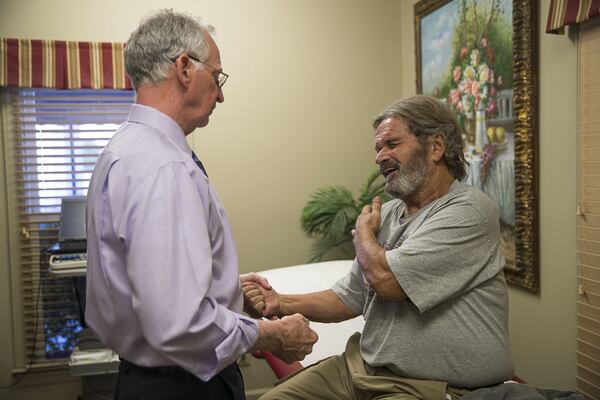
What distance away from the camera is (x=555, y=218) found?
7.75ft

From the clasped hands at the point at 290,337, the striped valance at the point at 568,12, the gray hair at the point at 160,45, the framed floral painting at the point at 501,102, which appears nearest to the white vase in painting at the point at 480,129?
the framed floral painting at the point at 501,102

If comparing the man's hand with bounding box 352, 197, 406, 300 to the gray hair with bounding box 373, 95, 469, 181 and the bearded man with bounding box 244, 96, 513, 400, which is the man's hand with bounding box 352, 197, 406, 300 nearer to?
the bearded man with bounding box 244, 96, 513, 400

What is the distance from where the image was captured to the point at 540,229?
2.46 m

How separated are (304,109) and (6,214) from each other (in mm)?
2019

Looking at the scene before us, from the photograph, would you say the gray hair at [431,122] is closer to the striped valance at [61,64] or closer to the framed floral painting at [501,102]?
the framed floral painting at [501,102]

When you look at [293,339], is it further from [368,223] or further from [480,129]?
[480,129]

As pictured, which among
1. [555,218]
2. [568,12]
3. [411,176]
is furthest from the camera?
[555,218]

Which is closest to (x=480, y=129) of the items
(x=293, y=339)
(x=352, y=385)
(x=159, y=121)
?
(x=352, y=385)

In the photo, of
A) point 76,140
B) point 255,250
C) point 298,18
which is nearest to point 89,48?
point 76,140

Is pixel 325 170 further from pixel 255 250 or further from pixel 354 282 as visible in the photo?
pixel 354 282

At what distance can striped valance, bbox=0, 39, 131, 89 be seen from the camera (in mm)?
3195

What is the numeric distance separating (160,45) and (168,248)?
503 mm

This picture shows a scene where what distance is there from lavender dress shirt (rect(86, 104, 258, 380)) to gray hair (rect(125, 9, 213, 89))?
0.29 ft

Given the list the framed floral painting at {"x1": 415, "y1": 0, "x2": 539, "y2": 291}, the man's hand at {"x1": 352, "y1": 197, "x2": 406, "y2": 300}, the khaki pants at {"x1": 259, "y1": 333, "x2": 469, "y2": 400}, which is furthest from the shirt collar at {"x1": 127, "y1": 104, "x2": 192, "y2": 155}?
the framed floral painting at {"x1": 415, "y1": 0, "x2": 539, "y2": 291}
